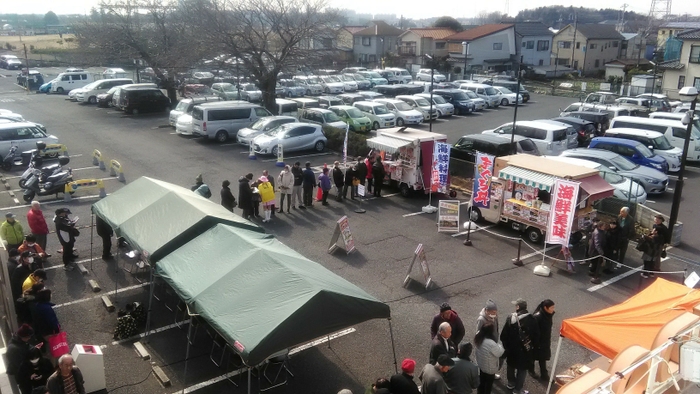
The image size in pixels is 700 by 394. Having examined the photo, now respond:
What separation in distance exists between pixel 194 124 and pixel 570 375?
21.5 m

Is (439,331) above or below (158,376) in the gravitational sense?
above

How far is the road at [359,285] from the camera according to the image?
29.0 ft

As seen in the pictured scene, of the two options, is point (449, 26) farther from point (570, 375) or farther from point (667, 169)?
point (570, 375)

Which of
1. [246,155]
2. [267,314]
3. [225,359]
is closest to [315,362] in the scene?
[225,359]

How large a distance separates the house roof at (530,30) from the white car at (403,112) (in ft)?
110

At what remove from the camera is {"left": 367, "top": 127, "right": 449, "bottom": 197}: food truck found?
17.9 meters

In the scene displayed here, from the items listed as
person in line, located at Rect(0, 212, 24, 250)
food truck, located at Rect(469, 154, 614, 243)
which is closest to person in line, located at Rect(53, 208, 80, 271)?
person in line, located at Rect(0, 212, 24, 250)

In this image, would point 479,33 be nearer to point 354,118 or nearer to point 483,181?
Result: point 354,118

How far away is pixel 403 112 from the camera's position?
31234mm

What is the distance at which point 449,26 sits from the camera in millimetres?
70188

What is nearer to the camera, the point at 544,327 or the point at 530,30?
the point at 544,327

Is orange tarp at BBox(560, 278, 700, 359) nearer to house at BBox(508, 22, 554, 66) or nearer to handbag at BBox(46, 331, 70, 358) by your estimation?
handbag at BBox(46, 331, 70, 358)

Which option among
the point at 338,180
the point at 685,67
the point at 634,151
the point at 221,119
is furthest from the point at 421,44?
the point at 338,180

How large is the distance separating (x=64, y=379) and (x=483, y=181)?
11482mm
